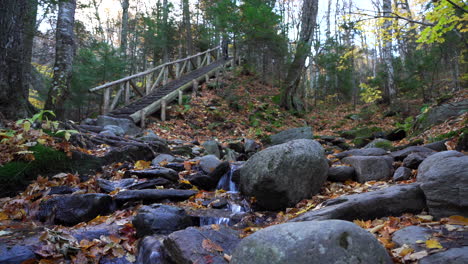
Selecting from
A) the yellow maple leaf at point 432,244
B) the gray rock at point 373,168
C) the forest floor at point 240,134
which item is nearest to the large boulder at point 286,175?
the forest floor at point 240,134

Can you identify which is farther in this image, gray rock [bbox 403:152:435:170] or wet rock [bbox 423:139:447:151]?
wet rock [bbox 423:139:447:151]

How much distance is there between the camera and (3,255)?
266 centimetres

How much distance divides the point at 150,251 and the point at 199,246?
1.99ft

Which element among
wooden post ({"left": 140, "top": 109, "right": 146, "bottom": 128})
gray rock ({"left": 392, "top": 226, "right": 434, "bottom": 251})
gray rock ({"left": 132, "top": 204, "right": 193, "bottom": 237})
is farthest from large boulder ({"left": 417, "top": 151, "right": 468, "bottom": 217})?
wooden post ({"left": 140, "top": 109, "right": 146, "bottom": 128})

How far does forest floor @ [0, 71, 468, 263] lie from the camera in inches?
114

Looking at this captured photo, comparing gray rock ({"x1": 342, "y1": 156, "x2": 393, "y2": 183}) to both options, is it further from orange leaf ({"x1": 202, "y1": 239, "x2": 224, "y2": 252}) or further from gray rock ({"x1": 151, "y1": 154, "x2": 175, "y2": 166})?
gray rock ({"x1": 151, "y1": 154, "x2": 175, "y2": 166})

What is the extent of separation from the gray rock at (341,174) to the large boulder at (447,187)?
73.3 inches

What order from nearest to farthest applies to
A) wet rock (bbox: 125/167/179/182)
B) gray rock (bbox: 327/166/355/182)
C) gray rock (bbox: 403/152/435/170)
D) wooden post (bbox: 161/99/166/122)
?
gray rock (bbox: 403/152/435/170) < gray rock (bbox: 327/166/355/182) < wet rock (bbox: 125/167/179/182) < wooden post (bbox: 161/99/166/122)

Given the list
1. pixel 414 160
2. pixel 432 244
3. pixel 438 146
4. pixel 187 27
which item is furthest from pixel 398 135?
pixel 187 27

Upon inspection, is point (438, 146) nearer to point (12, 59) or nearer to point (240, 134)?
point (240, 134)

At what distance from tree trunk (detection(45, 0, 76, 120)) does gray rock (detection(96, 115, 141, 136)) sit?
1.53m

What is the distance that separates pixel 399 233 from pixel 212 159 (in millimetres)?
4326

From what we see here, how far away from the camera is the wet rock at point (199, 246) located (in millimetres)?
2664

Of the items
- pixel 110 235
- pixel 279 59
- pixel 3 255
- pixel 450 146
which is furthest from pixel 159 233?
pixel 279 59
